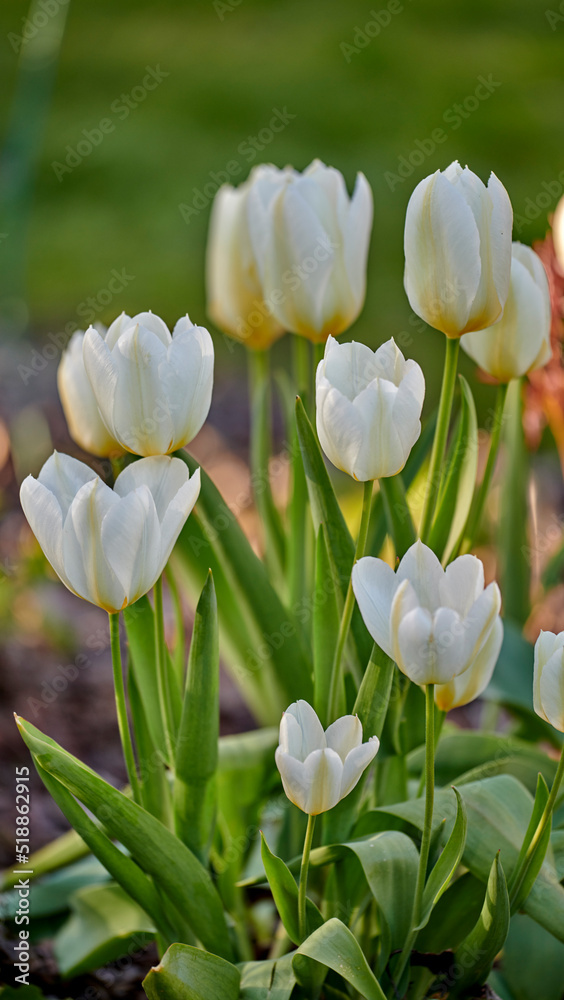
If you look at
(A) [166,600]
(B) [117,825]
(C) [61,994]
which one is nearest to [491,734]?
(B) [117,825]

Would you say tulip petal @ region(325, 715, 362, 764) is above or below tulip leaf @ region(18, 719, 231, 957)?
above

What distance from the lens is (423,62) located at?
4.49m

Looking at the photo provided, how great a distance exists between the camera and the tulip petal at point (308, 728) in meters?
0.64

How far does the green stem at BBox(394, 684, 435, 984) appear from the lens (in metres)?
0.62

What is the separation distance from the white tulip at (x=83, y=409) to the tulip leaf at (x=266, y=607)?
3.4 inches

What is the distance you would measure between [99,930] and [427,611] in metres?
0.63

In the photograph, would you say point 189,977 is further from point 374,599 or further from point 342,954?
point 374,599

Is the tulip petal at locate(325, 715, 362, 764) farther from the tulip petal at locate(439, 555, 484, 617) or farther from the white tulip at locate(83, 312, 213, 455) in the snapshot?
the white tulip at locate(83, 312, 213, 455)

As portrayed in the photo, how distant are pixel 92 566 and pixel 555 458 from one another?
2.25 meters

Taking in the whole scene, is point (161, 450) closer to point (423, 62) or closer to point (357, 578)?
point (357, 578)

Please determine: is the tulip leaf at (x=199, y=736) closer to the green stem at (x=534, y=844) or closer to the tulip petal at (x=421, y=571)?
the tulip petal at (x=421, y=571)
